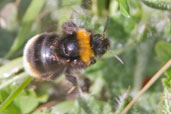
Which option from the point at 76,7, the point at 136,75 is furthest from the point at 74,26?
the point at 136,75

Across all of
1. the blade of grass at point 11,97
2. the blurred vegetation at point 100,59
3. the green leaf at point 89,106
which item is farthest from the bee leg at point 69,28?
the green leaf at point 89,106

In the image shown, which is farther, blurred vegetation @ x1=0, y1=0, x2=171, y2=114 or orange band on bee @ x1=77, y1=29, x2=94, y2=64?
blurred vegetation @ x1=0, y1=0, x2=171, y2=114

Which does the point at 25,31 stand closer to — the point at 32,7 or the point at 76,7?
the point at 32,7

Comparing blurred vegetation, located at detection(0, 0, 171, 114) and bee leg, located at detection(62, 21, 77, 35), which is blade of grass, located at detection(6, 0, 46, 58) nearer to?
blurred vegetation, located at detection(0, 0, 171, 114)

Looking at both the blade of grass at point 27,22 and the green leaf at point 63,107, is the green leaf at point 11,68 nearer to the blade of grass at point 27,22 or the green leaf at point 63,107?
the blade of grass at point 27,22

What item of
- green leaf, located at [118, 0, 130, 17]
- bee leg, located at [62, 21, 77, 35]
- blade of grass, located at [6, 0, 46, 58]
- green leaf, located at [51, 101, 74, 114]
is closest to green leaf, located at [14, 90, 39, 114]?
green leaf, located at [51, 101, 74, 114]

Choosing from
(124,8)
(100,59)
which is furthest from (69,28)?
(100,59)
